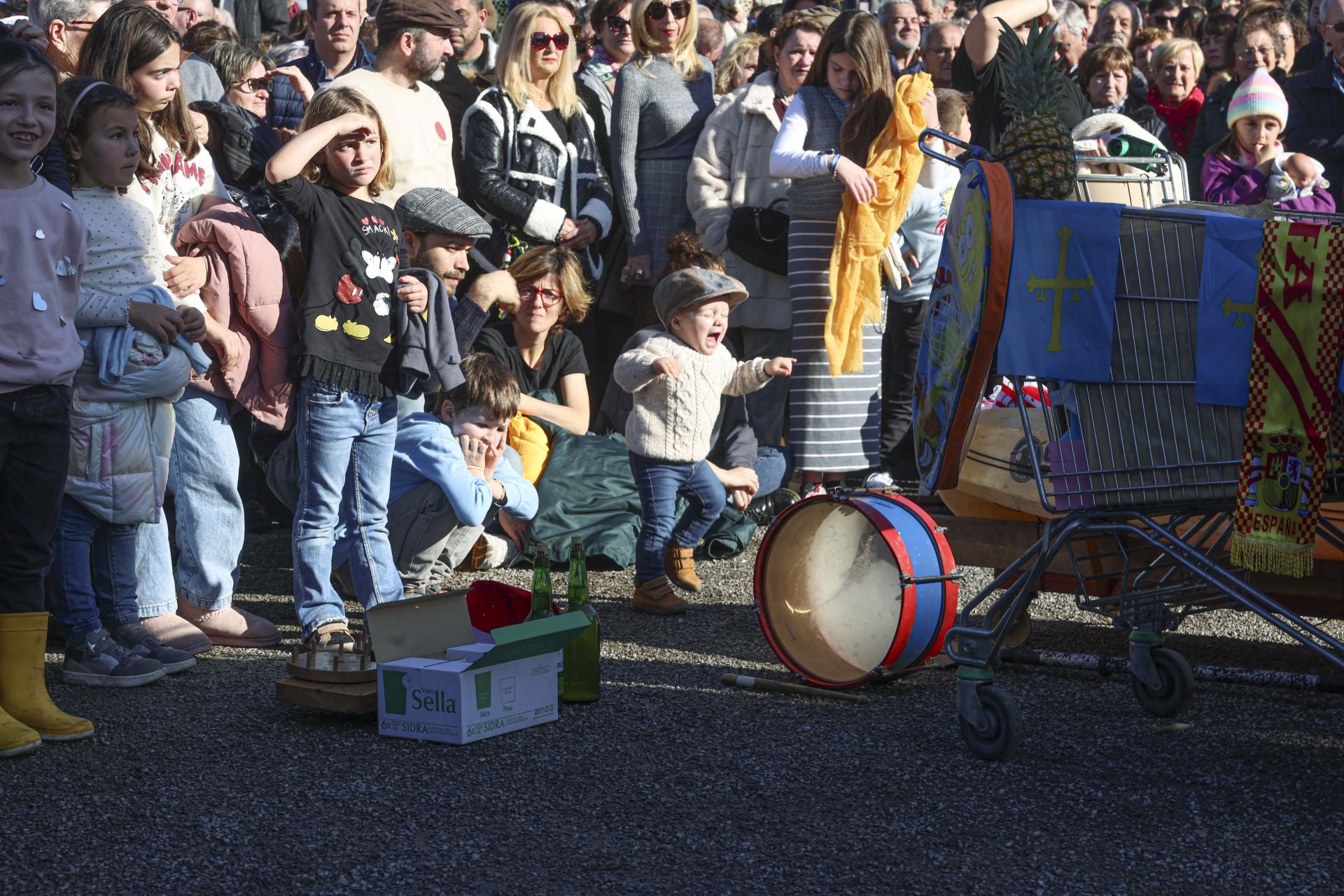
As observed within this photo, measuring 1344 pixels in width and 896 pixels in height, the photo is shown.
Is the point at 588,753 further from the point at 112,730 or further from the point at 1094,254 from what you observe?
the point at 1094,254

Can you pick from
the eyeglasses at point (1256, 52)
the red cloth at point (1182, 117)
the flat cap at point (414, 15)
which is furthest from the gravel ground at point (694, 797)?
the eyeglasses at point (1256, 52)

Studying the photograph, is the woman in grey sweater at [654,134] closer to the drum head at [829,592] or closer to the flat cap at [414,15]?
the flat cap at [414,15]

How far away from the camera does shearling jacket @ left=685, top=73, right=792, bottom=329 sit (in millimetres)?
8039

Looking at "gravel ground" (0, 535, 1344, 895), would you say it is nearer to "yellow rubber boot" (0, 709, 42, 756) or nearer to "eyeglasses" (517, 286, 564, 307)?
"yellow rubber boot" (0, 709, 42, 756)

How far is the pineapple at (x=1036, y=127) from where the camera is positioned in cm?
406

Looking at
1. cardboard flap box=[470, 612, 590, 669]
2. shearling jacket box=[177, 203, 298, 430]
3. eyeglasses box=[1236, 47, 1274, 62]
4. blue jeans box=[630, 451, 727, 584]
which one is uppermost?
eyeglasses box=[1236, 47, 1274, 62]

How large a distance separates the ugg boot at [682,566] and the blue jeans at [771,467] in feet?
4.13

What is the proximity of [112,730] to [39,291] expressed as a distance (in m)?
1.26

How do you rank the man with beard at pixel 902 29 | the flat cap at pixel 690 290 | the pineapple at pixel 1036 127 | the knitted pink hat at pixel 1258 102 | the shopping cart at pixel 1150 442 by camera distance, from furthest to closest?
1. the man with beard at pixel 902 29
2. the knitted pink hat at pixel 1258 102
3. the flat cap at pixel 690 290
4. the pineapple at pixel 1036 127
5. the shopping cart at pixel 1150 442

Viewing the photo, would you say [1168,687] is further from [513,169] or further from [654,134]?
[654,134]

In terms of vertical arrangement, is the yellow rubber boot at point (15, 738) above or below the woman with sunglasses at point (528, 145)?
below

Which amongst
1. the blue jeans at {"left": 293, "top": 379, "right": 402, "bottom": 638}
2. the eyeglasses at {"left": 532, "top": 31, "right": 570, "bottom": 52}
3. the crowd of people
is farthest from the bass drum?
the eyeglasses at {"left": 532, "top": 31, "right": 570, "bottom": 52}

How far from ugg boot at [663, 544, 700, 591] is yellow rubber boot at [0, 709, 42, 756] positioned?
2947 millimetres

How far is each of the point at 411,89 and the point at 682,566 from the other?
2.42m
